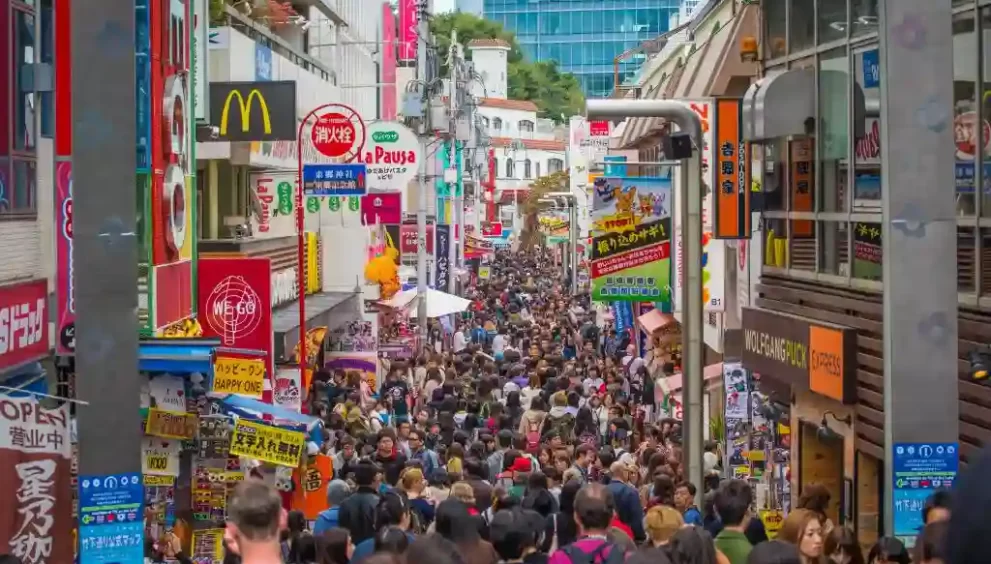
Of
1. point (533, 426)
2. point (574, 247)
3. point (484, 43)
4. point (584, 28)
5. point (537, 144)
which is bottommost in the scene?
point (533, 426)

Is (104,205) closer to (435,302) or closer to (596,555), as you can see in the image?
(596,555)

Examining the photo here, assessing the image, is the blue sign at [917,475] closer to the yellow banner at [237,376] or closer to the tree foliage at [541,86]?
the yellow banner at [237,376]

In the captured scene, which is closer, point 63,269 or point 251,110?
point 63,269

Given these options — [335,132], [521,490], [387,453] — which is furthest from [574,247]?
[521,490]

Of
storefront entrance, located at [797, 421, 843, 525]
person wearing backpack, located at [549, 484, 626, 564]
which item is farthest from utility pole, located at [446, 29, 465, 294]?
person wearing backpack, located at [549, 484, 626, 564]

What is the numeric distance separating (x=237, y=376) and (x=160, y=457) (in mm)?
1496

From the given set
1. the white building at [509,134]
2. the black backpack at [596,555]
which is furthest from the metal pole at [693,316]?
the white building at [509,134]

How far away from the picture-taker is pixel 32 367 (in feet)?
41.4

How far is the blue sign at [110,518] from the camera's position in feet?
27.6

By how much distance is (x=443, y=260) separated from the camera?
5225cm

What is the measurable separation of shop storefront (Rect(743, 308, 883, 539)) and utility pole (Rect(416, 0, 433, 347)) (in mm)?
20740

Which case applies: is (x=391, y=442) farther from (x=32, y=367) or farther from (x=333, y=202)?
(x=333, y=202)

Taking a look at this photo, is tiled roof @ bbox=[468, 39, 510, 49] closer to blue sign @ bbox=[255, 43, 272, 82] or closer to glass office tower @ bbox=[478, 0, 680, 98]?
glass office tower @ bbox=[478, 0, 680, 98]

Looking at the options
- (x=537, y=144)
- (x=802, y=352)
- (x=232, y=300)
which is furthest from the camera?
(x=537, y=144)
